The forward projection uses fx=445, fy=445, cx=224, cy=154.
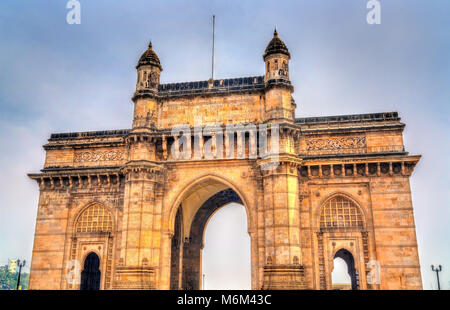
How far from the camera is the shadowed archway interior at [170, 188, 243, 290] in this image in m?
28.1

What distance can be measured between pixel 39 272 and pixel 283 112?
16.7 m

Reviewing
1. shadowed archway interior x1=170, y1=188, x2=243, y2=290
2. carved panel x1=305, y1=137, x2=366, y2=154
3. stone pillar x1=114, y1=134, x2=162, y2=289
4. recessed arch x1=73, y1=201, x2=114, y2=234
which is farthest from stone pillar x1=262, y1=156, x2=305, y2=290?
recessed arch x1=73, y1=201, x2=114, y2=234

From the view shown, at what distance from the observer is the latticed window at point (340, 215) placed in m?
23.7

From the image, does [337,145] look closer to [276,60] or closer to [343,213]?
[343,213]

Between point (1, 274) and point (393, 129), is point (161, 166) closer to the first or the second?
point (393, 129)

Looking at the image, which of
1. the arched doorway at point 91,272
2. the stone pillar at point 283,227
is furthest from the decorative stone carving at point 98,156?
the stone pillar at point 283,227

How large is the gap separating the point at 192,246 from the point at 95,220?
6.97 meters

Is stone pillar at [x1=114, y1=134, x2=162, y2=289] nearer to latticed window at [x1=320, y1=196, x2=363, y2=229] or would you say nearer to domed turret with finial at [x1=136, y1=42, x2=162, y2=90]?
domed turret with finial at [x1=136, y1=42, x2=162, y2=90]

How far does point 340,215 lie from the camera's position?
2394 centimetres

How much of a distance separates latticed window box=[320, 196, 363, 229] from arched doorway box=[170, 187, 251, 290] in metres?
8.27

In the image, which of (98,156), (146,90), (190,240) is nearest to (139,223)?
(98,156)

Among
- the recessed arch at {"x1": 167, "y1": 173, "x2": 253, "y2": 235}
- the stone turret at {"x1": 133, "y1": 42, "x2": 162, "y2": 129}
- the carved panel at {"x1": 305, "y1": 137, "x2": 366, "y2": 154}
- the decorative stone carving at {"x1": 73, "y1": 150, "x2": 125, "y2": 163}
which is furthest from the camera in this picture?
the decorative stone carving at {"x1": 73, "y1": 150, "x2": 125, "y2": 163}

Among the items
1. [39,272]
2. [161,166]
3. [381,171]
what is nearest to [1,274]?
[39,272]

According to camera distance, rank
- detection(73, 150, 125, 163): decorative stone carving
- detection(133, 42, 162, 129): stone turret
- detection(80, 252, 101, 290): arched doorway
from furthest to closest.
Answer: detection(80, 252, 101, 290): arched doorway, detection(73, 150, 125, 163): decorative stone carving, detection(133, 42, 162, 129): stone turret
